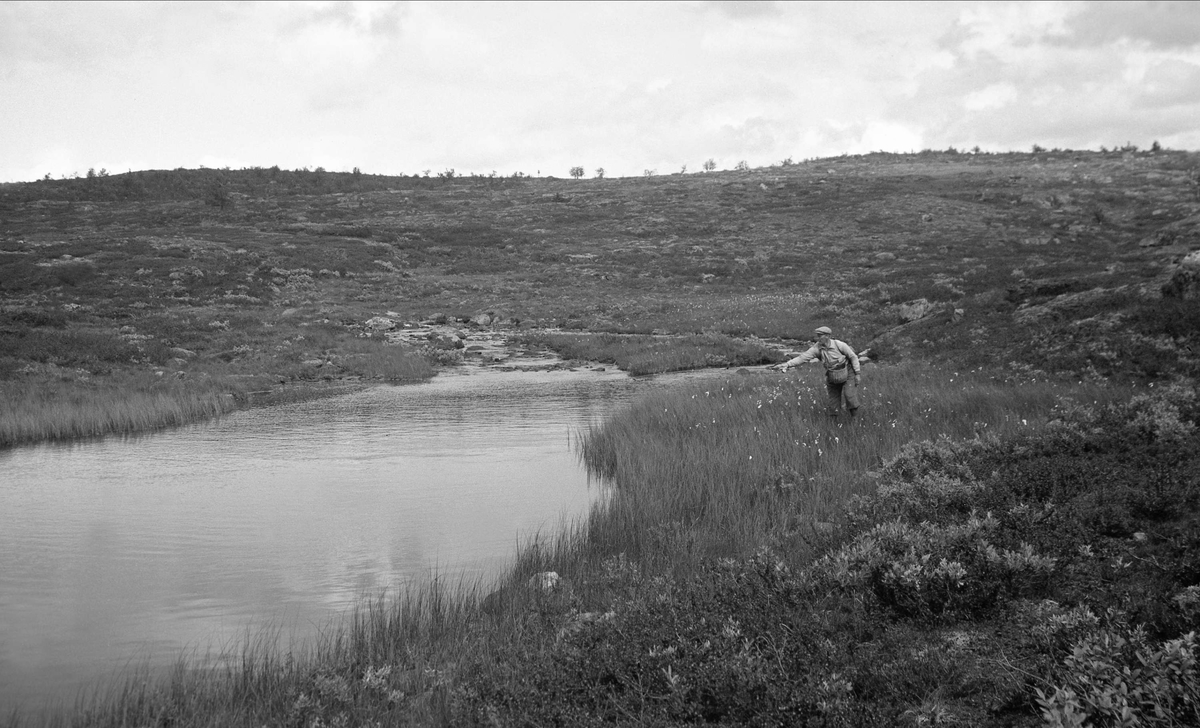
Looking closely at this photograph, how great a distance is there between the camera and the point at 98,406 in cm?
2319

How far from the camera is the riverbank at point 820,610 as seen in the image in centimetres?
581

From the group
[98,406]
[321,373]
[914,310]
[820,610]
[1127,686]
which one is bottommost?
[321,373]

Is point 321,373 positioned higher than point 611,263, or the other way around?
point 611,263

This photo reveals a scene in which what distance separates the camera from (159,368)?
103 feet

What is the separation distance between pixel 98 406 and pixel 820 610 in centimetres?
2243

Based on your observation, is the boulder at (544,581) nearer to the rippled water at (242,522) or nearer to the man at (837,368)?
the rippled water at (242,522)

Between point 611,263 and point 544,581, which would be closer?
point 544,581

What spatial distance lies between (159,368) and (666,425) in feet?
72.2

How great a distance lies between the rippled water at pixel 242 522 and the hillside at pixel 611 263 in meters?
10.3

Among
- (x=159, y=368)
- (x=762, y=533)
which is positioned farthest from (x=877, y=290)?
(x=762, y=533)

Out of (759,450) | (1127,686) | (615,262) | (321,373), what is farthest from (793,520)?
(615,262)

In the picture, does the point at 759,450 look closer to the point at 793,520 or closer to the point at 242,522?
the point at 793,520

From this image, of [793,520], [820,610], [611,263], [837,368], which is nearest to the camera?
[820,610]

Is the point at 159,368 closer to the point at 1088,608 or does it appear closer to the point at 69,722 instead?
A: the point at 69,722
